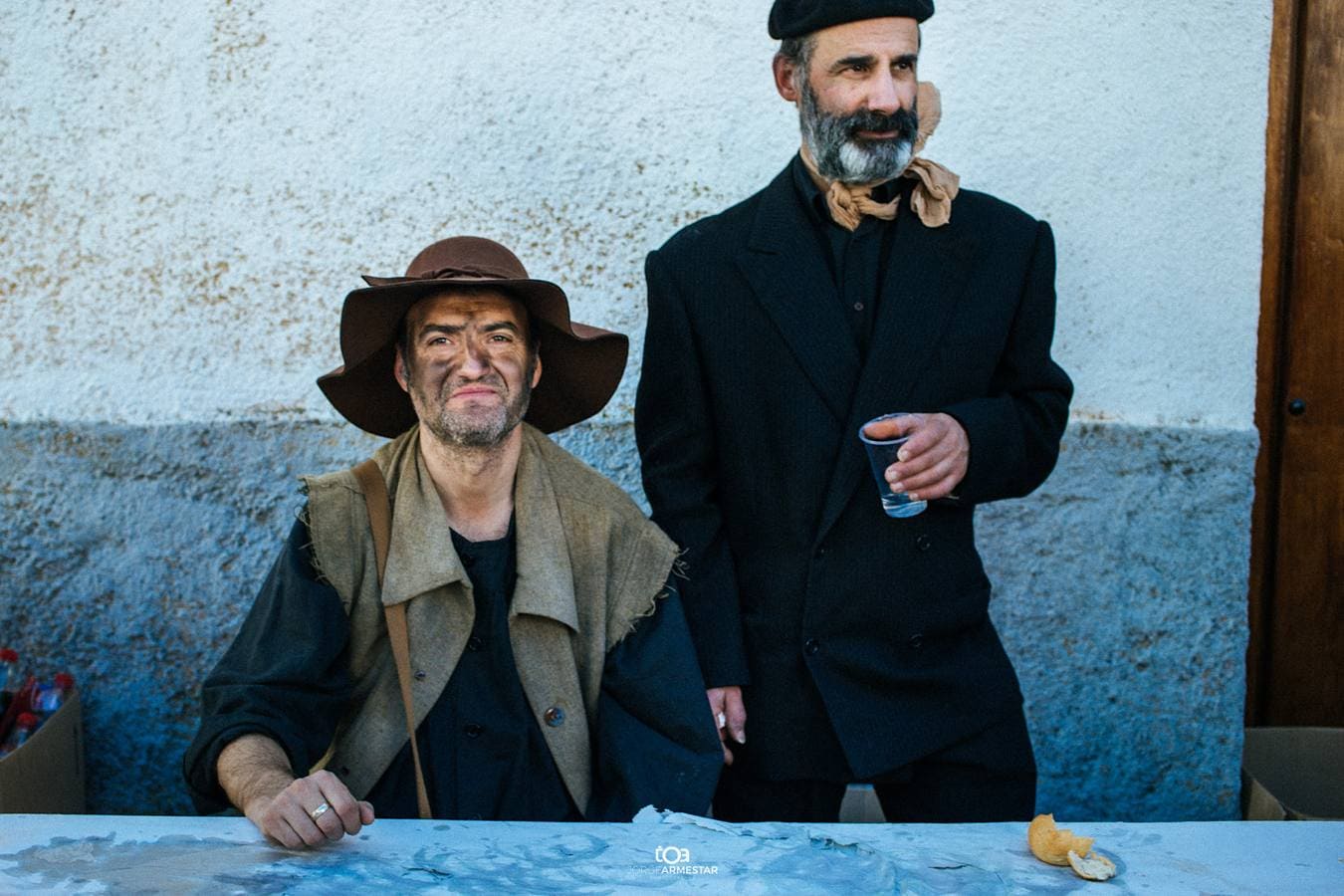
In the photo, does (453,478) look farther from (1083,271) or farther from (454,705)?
(1083,271)

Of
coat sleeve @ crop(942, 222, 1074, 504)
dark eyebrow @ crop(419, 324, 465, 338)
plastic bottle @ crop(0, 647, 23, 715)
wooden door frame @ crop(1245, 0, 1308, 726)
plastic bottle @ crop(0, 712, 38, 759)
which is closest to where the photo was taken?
coat sleeve @ crop(942, 222, 1074, 504)

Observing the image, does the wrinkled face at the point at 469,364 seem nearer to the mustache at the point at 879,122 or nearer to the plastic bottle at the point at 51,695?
the mustache at the point at 879,122

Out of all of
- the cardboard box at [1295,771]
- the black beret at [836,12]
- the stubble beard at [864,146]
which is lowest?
the cardboard box at [1295,771]

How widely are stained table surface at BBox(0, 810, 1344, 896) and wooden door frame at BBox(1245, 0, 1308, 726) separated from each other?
5.73 feet

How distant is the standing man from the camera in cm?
240

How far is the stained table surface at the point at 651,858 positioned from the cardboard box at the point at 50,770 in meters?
0.82

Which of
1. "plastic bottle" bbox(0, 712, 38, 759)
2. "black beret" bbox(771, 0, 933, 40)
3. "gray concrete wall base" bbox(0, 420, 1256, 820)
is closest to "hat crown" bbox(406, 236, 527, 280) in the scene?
"black beret" bbox(771, 0, 933, 40)

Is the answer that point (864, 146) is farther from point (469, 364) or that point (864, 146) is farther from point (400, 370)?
point (400, 370)

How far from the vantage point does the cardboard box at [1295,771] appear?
132 inches

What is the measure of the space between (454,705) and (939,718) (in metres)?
0.84

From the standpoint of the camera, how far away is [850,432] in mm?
2408

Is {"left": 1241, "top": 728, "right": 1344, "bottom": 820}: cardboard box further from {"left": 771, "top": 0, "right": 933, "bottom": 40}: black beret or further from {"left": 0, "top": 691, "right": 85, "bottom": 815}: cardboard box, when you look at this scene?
{"left": 0, "top": 691, "right": 85, "bottom": 815}: cardboard box

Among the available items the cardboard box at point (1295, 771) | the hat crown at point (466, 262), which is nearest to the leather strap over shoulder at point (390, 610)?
the hat crown at point (466, 262)

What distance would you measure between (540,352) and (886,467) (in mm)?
770
